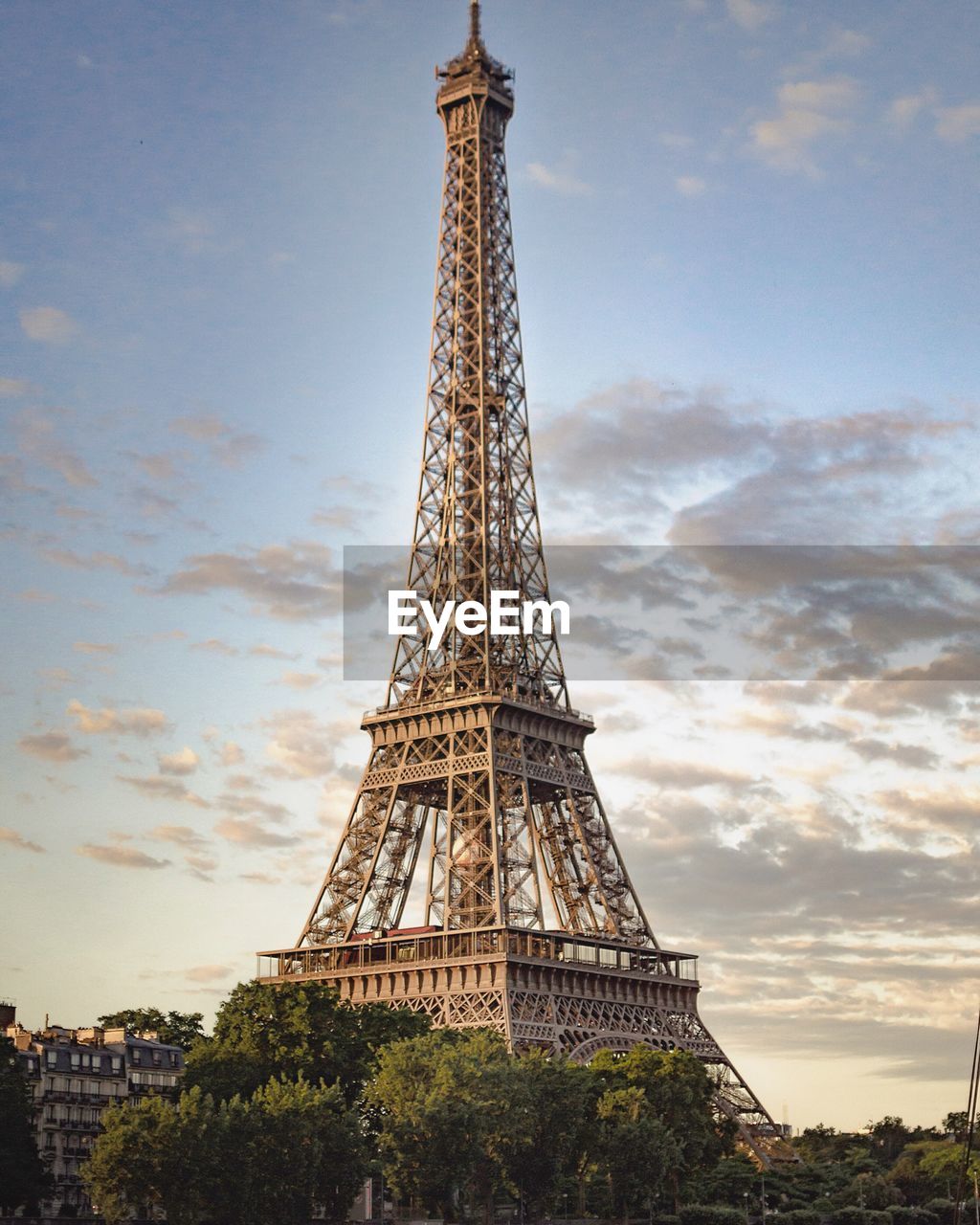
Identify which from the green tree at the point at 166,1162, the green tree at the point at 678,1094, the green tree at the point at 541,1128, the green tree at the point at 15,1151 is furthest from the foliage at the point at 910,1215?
the green tree at the point at 15,1151

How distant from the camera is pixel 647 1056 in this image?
97875mm

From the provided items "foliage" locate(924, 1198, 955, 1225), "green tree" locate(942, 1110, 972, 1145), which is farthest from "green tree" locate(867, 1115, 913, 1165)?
"foliage" locate(924, 1198, 955, 1225)

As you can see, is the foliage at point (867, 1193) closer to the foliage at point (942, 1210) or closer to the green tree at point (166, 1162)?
the foliage at point (942, 1210)

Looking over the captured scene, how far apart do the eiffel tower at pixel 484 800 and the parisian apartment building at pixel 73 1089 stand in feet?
35.4

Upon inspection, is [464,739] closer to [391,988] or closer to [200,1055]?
[391,988]

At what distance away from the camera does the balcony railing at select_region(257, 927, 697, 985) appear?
100 meters

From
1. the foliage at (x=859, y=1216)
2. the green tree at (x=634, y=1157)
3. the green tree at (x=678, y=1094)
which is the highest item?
the green tree at (x=678, y=1094)

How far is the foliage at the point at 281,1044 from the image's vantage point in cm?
8331

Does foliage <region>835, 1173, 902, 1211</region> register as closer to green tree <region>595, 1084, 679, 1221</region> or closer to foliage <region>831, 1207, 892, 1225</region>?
foliage <region>831, 1207, 892, 1225</region>

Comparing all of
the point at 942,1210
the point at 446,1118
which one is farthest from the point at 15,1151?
the point at 942,1210

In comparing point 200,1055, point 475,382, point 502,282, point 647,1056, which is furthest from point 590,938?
point 502,282

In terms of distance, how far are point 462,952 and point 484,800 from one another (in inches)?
394

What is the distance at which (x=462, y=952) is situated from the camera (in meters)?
101

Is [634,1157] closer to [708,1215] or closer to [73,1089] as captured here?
[708,1215]
